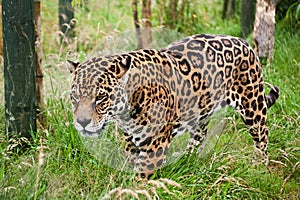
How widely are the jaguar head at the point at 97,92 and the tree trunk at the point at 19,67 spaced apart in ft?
2.35

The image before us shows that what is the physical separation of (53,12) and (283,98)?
5321 mm

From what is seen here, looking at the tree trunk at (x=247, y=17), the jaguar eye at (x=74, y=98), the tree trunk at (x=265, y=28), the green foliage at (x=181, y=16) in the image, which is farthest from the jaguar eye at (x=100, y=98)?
the green foliage at (x=181, y=16)

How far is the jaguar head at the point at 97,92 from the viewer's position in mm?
3746

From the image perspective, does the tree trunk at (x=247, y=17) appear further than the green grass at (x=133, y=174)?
Yes

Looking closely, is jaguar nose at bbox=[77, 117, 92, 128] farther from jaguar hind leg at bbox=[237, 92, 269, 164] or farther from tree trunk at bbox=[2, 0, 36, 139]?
jaguar hind leg at bbox=[237, 92, 269, 164]

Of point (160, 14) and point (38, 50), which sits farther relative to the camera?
point (160, 14)

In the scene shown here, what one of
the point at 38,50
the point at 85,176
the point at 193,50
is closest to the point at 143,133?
the point at 85,176

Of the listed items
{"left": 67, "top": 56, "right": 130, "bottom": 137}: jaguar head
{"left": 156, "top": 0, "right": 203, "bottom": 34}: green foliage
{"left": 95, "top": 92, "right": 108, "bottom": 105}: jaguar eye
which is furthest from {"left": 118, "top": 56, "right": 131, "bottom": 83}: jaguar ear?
{"left": 156, "top": 0, "right": 203, "bottom": 34}: green foliage

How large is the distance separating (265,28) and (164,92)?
9.54ft

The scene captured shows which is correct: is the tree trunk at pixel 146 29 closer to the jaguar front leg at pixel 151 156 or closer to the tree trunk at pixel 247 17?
the tree trunk at pixel 247 17

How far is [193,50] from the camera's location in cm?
455

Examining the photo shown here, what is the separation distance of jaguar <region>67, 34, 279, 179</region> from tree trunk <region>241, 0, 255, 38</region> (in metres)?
3.14

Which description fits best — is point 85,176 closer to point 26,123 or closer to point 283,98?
point 26,123

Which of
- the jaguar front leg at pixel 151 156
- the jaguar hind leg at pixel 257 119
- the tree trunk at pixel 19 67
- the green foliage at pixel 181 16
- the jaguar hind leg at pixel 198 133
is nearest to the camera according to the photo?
the jaguar front leg at pixel 151 156
